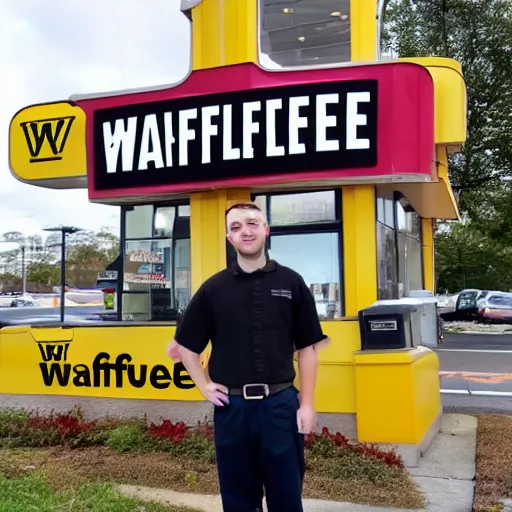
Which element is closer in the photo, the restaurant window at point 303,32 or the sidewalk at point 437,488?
the sidewalk at point 437,488

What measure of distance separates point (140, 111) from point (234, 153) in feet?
3.98

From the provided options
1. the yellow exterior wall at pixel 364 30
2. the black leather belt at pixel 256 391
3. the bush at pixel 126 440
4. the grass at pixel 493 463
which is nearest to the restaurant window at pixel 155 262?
the bush at pixel 126 440

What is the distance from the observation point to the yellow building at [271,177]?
5992 millimetres

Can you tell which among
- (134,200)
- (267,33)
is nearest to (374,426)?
(134,200)

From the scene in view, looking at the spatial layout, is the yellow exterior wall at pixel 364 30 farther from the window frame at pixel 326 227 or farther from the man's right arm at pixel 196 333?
the man's right arm at pixel 196 333

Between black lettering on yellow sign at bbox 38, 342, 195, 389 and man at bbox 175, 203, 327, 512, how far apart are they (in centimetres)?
320

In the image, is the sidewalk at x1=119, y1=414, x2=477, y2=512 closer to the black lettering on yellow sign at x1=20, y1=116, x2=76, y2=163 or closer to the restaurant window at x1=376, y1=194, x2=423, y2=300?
the restaurant window at x1=376, y1=194, x2=423, y2=300

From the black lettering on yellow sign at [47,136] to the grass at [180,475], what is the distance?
3.71m

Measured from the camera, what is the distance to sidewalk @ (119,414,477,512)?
4496mm

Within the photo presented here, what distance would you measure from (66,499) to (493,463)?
139 inches

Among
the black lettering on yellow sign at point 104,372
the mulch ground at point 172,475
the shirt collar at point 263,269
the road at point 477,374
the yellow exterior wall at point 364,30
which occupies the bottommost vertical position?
the road at point 477,374

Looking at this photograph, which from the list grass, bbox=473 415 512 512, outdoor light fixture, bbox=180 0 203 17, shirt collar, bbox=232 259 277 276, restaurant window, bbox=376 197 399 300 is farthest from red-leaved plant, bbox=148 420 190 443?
outdoor light fixture, bbox=180 0 203 17

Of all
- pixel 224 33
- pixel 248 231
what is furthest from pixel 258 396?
pixel 224 33

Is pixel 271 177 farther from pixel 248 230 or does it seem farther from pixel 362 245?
pixel 248 230
